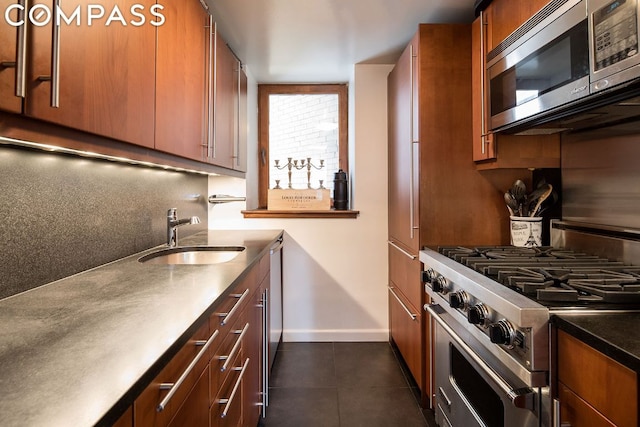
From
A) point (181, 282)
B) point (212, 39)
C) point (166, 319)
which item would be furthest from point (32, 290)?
point (212, 39)

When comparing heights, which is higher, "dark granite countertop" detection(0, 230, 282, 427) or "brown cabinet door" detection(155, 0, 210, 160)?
"brown cabinet door" detection(155, 0, 210, 160)

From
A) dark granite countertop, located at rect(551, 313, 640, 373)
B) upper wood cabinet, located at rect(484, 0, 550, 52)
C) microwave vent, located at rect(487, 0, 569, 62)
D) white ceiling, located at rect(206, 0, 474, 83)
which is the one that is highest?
white ceiling, located at rect(206, 0, 474, 83)

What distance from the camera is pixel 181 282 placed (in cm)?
113

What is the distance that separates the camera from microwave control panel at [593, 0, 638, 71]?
0.96m

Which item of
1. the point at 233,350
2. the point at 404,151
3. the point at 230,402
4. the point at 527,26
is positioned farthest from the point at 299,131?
the point at 230,402

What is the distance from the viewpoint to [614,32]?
1019mm

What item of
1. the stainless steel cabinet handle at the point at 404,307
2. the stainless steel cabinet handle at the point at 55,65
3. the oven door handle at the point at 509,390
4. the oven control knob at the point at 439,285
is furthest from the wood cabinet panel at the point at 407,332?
the stainless steel cabinet handle at the point at 55,65

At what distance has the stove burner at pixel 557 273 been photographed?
968 mm

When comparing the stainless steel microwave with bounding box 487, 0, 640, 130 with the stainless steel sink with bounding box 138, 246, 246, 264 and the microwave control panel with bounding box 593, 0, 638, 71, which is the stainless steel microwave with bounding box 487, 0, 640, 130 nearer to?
the microwave control panel with bounding box 593, 0, 638, 71

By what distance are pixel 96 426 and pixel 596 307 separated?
3.67ft

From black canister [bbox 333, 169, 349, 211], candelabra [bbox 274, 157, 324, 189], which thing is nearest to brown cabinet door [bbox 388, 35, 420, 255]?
black canister [bbox 333, 169, 349, 211]

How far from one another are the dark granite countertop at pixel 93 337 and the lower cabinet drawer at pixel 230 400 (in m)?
0.33

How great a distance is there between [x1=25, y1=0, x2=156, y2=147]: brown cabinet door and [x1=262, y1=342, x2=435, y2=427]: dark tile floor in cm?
159

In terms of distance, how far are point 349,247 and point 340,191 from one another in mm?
480
